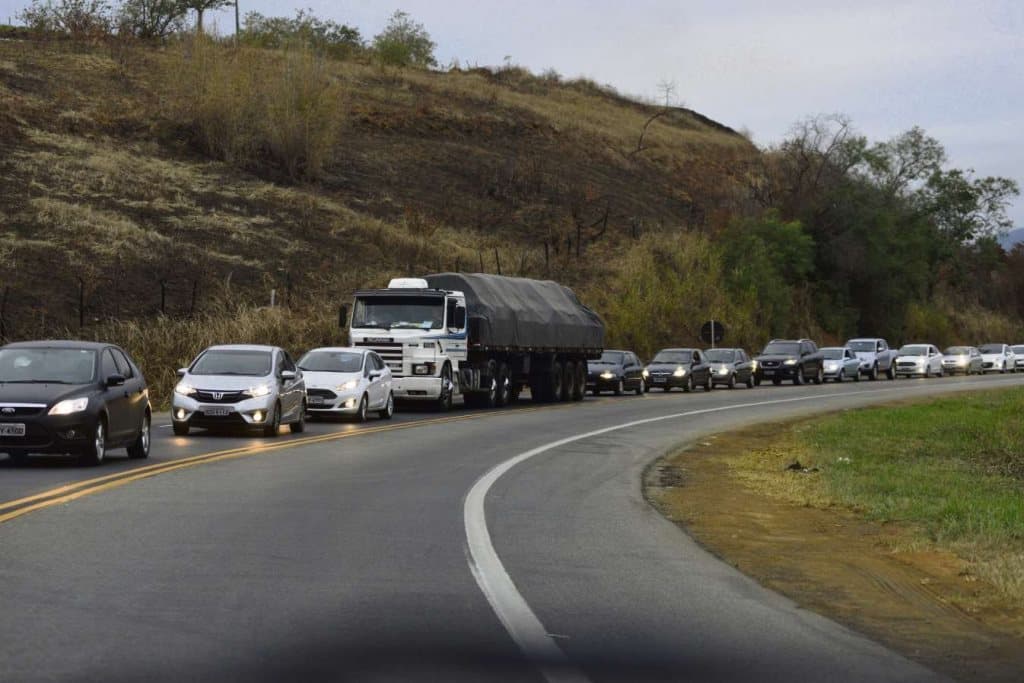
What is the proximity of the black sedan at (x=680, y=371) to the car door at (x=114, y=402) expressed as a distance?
35569 mm

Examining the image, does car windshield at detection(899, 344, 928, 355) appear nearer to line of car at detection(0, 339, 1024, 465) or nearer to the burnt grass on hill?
the burnt grass on hill

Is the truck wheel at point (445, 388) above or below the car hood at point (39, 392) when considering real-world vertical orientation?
below

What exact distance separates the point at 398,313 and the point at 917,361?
134ft

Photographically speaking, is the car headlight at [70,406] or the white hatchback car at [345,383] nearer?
the car headlight at [70,406]

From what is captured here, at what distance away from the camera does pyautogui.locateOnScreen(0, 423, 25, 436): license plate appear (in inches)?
747

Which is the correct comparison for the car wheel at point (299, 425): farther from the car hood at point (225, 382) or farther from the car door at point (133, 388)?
the car door at point (133, 388)

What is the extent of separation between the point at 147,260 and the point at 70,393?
34.0 metres

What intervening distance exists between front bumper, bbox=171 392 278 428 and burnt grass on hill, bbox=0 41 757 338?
17.7m

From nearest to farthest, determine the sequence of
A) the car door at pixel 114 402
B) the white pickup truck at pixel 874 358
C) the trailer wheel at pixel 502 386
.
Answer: the car door at pixel 114 402, the trailer wheel at pixel 502 386, the white pickup truck at pixel 874 358

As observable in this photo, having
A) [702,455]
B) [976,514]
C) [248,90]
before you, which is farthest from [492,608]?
[248,90]

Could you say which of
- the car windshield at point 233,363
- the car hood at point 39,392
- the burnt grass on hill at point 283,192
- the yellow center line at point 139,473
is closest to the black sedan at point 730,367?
the burnt grass on hill at point 283,192

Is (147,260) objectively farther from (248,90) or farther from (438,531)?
(438,531)

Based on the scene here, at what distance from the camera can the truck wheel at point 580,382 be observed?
1860 inches

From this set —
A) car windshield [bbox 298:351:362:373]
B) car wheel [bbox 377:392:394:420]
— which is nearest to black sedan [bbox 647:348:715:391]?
car wheel [bbox 377:392:394:420]
